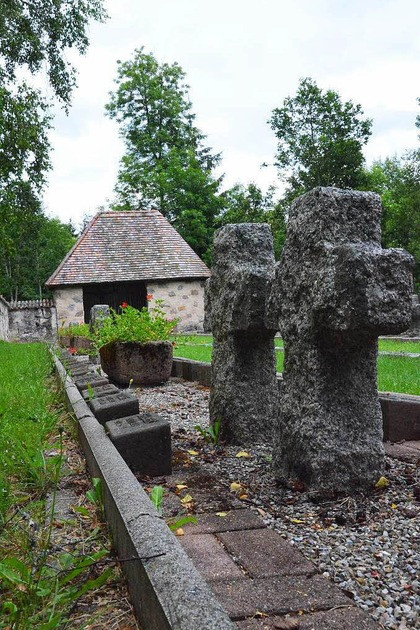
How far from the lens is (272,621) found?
187 cm

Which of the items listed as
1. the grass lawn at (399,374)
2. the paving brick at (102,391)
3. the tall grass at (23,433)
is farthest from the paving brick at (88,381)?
the grass lawn at (399,374)

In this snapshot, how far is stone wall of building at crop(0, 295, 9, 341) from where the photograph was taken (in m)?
22.5

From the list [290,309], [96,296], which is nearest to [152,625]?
[290,309]

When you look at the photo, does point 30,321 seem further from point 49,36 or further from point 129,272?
point 49,36

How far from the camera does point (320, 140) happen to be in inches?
1248

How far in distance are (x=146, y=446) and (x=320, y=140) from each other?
30.2 metres

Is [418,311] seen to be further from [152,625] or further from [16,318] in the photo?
[16,318]

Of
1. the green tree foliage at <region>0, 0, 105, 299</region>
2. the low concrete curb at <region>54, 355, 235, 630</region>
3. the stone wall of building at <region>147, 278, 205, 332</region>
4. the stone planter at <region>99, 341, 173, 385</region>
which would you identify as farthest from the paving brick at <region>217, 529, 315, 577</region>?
the stone wall of building at <region>147, 278, 205, 332</region>

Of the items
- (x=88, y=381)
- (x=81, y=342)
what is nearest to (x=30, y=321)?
(x=81, y=342)

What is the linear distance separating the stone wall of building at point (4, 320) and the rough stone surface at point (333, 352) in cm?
2012

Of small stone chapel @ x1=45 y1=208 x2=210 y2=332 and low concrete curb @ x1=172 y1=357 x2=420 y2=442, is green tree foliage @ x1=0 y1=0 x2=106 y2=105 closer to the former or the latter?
small stone chapel @ x1=45 y1=208 x2=210 y2=332

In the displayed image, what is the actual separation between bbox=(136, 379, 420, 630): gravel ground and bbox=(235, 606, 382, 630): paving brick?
0.08 metres

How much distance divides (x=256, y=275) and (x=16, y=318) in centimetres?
2273

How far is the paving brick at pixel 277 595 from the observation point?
1.95 m
